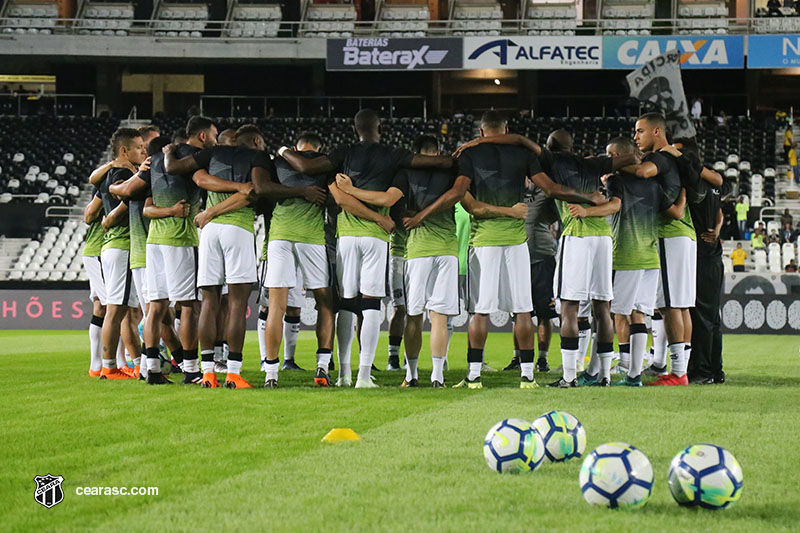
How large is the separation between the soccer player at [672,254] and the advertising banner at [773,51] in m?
27.2

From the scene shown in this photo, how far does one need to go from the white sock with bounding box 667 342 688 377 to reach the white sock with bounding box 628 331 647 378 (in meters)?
0.28

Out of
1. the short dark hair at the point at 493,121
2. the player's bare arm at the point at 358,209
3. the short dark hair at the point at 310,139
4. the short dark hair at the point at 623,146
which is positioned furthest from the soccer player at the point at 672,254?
the short dark hair at the point at 310,139

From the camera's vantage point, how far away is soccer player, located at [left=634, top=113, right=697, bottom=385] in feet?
31.8

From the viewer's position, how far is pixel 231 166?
925 centimetres

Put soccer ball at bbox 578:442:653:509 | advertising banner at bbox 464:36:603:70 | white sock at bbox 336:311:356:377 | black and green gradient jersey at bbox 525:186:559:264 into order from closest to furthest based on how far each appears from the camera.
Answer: soccer ball at bbox 578:442:653:509
white sock at bbox 336:311:356:377
black and green gradient jersey at bbox 525:186:559:264
advertising banner at bbox 464:36:603:70

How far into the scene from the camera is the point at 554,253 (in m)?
11.8

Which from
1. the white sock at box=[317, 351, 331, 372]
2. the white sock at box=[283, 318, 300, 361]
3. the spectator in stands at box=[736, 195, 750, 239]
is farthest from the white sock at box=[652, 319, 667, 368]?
the spectator in stands at box=[736, 195, 750, 239]

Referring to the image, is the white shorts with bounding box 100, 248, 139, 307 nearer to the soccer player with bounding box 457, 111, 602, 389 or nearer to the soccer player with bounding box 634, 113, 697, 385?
the soccer player with bounding box 457, 111, 602, 389

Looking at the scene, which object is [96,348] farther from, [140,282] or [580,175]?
[580,175]

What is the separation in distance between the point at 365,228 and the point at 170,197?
1.85 meters

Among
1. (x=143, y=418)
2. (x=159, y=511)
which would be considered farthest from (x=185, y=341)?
(x=159, y=511)

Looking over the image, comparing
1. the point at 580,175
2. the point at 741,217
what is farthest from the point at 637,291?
the point at 741,217

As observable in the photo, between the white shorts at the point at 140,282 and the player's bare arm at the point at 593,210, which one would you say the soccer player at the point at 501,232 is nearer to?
the player's bare arm at the point at 593,210

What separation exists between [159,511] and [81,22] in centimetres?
3917
